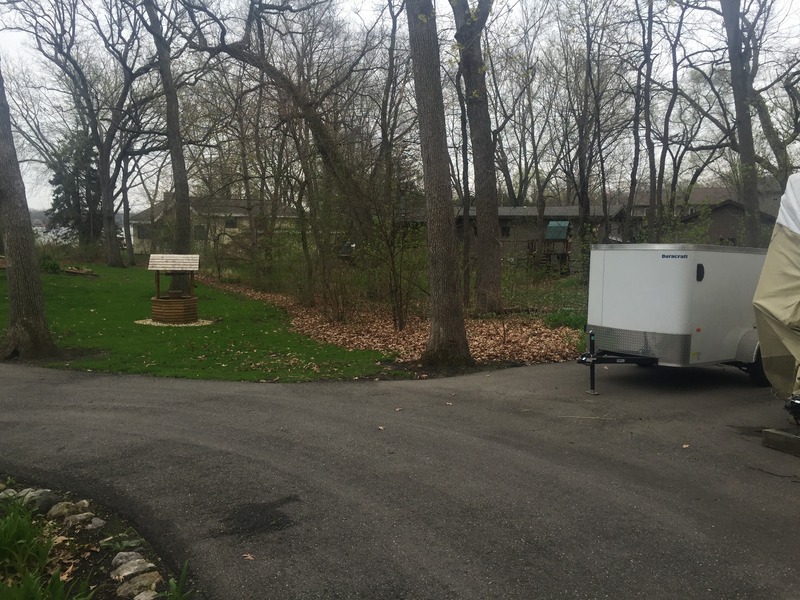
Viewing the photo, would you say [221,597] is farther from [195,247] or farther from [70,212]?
[70,212]

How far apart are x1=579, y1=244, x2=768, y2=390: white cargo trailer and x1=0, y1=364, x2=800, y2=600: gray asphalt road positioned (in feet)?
2.03

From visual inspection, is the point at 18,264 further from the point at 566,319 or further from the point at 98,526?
the point at 566,319

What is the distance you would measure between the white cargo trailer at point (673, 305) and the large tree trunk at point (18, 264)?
389 inches

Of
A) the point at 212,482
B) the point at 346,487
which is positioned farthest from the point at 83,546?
the point at 346,487

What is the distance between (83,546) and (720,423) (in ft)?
22.7

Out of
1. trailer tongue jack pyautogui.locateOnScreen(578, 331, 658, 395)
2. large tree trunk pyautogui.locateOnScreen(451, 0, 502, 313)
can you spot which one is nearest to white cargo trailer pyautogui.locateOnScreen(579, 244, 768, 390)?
trailer tongue jack pyautogui.locateOnScreen(578, 331, 658, 395)

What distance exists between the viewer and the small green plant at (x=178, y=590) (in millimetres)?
3756

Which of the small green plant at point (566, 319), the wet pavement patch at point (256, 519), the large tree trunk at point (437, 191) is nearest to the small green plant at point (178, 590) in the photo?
the wet pavement patch at point (256, 519)

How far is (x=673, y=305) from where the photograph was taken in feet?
30.7

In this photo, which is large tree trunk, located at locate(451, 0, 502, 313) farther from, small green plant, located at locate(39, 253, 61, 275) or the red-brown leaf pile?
small green plant, located at locate(39, 253, 61, 275)

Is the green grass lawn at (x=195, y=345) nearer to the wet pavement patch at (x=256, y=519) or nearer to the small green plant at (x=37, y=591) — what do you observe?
the wet pavement patch at (x=256, y=519)

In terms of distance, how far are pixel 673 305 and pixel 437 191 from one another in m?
4.30

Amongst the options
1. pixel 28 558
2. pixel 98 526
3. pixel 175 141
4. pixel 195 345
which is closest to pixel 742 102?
pixel 195 345

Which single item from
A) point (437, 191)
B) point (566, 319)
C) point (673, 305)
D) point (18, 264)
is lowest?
point (566, 319)
